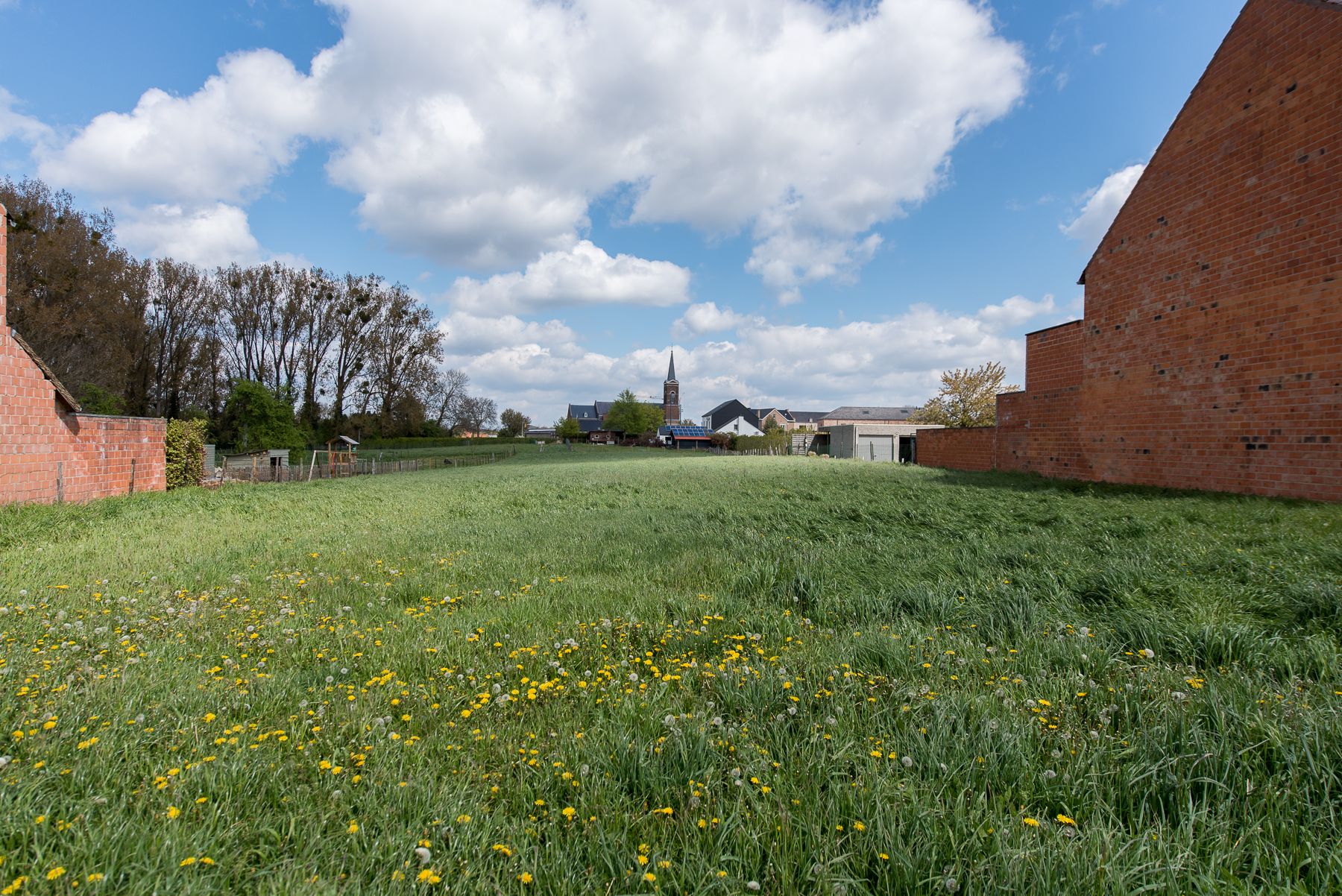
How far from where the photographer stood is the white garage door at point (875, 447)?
140 ft

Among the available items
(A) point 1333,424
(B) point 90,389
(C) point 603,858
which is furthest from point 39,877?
(B) point 90,389

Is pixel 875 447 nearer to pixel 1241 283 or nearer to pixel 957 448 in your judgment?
pixel 957 448

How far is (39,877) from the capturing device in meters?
1.69

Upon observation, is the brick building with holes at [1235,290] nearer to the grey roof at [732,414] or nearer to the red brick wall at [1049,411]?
the red brick wall at [1049,411]

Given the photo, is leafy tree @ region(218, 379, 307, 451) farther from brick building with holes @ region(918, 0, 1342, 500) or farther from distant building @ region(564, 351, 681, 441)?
distant building @ region(564, 351, 681, 441)

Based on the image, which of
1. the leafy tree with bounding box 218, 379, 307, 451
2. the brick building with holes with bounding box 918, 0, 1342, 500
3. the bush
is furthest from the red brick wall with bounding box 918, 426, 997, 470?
the leafy tree with bounding box 218, 379, 307, 451

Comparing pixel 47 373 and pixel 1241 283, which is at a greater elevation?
pixel 1241 283

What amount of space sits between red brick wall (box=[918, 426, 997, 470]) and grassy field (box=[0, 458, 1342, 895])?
14390 millimetres

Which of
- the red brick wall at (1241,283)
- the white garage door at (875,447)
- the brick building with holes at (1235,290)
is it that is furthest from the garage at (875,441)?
the red brick wall at (1241,283)

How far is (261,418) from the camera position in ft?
122

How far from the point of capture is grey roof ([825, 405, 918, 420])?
83.5 m

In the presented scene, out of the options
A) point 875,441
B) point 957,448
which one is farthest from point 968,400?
point 957,448

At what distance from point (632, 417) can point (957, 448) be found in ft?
257

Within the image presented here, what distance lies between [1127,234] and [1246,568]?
1056cm
